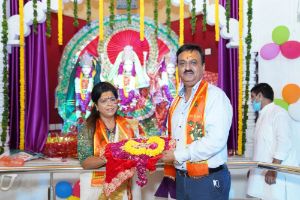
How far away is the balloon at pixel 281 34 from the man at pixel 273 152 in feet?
5.55

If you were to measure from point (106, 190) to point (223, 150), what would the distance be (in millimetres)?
777

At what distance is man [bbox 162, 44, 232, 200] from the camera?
2223 millimetres

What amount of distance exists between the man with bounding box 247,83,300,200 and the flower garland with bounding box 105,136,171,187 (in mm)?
1762

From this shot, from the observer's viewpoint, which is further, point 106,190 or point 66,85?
point 66,85

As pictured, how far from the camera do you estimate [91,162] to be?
96.1 inches

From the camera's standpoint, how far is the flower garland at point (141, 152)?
2330 millimetres

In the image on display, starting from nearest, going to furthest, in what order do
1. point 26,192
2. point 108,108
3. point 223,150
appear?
point 223,150 < point 108,108 < point 26,192

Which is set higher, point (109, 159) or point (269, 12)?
point (269, 12)

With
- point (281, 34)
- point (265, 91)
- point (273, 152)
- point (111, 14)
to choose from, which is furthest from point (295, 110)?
point (111, 14)

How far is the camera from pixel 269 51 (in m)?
5.71

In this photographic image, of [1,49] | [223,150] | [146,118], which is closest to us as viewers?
[223,150]

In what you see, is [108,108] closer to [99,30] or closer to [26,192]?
[26,192]

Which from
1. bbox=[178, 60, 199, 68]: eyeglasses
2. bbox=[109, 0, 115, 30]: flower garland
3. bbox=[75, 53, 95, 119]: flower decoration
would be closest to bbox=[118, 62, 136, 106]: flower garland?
bbox=[75, 53, 95, 119]: flower decoration

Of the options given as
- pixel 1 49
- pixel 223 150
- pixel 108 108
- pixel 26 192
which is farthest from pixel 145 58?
pixel 223 150
